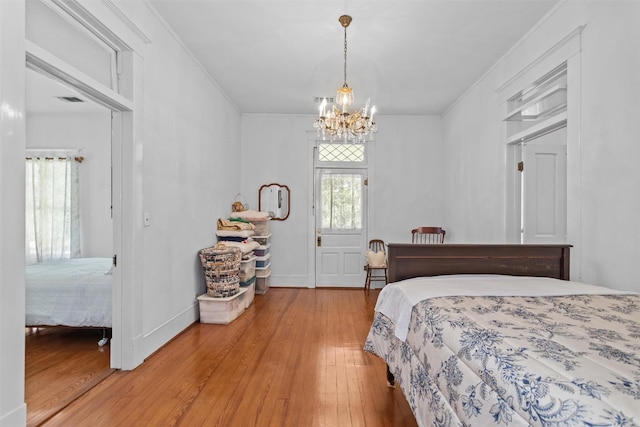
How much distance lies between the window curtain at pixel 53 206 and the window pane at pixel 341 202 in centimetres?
387

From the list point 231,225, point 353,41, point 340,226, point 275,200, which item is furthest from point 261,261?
point 353,41

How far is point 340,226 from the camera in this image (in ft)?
19.7

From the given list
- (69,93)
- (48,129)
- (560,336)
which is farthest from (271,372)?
(48,129)

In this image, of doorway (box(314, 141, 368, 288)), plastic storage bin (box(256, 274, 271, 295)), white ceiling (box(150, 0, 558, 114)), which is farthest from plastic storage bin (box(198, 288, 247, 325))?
white ceiling (box(150, 0, 558, 114))

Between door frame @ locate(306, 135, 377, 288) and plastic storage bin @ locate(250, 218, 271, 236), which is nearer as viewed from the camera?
plastic storage bin @ locate(250, 218, 271, 236)

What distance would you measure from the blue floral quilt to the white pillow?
3.60m

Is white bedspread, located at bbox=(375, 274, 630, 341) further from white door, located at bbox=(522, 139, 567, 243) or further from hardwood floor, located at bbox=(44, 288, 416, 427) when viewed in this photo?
white door, located at bbox=(522, 139, 567, 243)

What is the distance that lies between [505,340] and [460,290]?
2.26 ft

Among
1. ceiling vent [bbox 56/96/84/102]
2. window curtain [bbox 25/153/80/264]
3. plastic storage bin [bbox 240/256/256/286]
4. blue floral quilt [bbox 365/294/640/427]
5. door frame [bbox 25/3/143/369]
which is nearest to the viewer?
blue floral quilt [bbox 365/294/640/427]

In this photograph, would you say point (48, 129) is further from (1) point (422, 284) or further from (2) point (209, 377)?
(1) point (422, 284)

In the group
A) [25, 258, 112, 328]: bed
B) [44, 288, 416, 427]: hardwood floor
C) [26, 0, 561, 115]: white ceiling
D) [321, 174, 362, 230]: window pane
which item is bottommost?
[44, 288, 416, 427]: hardwood floor

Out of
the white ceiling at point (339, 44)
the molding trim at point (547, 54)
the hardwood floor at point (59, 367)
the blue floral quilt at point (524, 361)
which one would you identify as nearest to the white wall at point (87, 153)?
the white ceiling at point (339, 44)

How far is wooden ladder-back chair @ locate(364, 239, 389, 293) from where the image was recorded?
546cm

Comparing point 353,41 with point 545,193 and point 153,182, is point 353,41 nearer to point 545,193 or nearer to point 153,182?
point 153,182
